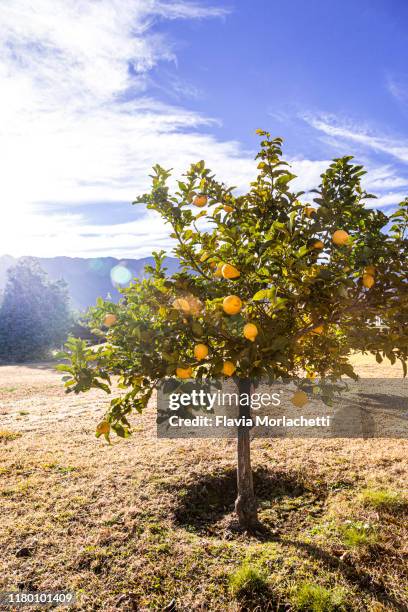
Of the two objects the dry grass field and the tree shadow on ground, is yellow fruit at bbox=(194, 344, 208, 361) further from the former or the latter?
the tree shadow on ground

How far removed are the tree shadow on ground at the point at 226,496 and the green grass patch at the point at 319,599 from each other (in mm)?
1086

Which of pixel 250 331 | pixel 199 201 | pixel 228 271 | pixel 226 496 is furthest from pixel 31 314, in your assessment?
pixel 250 331

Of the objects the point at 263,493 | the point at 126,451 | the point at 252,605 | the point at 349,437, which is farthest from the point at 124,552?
the point at 349,437

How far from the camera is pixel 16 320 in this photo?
36750mm

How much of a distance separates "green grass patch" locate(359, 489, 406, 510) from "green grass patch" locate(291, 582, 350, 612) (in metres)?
1.60

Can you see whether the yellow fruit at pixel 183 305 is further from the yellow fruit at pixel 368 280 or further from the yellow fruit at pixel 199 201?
the yellow fruit at pixel 368 280

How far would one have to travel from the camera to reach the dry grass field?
3.62 m

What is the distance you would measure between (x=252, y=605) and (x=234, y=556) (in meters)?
0.70

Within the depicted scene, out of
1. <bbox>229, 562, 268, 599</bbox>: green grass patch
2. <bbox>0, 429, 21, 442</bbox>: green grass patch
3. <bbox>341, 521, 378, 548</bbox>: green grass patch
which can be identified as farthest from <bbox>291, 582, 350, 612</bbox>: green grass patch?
<bbox>0, 429, 21, 442</bbox>: green grass patch

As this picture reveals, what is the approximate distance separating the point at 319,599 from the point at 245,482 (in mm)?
1615

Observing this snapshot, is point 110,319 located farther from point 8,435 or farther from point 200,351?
point 8,435

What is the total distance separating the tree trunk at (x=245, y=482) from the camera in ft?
15.7

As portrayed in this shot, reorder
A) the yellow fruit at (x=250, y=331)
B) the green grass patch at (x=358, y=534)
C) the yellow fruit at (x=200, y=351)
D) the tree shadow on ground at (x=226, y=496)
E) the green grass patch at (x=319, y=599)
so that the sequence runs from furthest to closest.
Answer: the tree shadow on ground at (x=226, y=496) < the green grass patch at (x=358, y=534) < the green grass patch at (x=319, y=599) < the yellow fruit at (x=200, y=351) < the yellow fruit at (x=250, y=331)

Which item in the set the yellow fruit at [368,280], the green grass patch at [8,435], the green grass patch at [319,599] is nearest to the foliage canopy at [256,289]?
the yellow fruit at [368,280]
